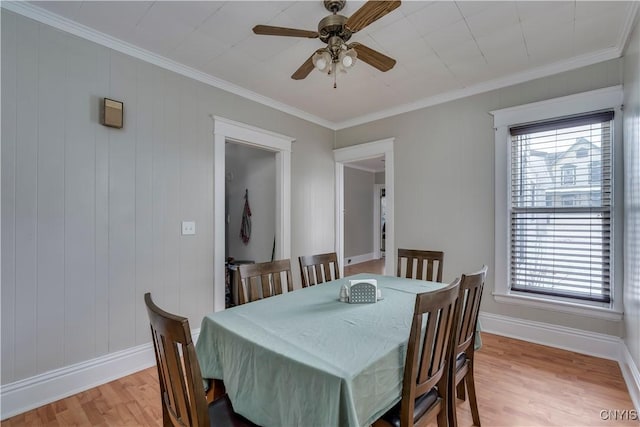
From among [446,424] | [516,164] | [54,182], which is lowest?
[446,424]

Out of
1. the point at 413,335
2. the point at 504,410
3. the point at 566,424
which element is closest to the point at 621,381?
the point at 566,424

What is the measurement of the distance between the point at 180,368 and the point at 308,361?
1.43ft

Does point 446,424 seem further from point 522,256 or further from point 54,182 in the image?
point 54,182

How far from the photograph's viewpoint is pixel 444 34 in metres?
2.32

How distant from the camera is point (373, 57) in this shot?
6.53 feet

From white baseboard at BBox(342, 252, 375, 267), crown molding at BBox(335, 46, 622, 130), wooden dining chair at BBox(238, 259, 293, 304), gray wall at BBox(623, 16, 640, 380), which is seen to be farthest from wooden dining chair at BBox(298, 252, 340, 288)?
white baseboard at BBox(342, 252, 375, 267)

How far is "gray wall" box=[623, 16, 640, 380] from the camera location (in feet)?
6.51

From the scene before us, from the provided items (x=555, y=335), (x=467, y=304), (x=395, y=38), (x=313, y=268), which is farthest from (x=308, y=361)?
(x=555, y=335)

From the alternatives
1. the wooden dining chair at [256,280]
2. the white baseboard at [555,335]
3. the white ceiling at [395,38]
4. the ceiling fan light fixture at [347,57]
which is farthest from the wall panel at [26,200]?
the white baseboard at [555,335]

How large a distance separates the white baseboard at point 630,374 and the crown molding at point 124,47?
3.99 meters

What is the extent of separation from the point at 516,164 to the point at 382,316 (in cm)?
248

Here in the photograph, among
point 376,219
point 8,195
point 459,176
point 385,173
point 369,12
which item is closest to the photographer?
point 369,12

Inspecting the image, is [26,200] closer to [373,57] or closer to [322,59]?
[322,59]

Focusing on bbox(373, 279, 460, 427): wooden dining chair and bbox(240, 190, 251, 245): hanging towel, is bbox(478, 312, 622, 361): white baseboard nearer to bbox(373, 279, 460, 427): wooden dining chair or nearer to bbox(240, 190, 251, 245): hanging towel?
bbox(373, 279, 460, 427): wooden dining chair
